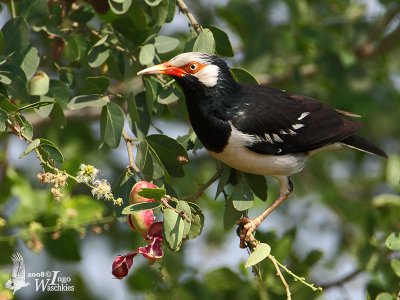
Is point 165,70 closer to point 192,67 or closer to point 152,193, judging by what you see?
point 192,67

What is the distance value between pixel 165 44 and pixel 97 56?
0.35m

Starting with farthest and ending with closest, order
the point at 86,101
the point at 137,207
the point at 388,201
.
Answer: the point at 388,201, the point at 86,101, the point at 137,207

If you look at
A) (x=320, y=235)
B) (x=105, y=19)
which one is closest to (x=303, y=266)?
(x=105, y=19)

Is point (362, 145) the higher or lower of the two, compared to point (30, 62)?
lower

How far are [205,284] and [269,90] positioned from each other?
1.30m

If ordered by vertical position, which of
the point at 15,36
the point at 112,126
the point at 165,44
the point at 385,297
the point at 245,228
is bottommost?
the point at 385,297

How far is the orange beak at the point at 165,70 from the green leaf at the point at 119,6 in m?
0.31

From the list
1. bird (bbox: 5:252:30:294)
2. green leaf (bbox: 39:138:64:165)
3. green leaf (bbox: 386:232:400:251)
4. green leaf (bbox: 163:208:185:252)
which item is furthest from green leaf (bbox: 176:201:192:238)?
green leaf (bbox: 386:232:400:251)

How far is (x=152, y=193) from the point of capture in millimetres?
3623

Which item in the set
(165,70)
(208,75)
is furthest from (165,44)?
(208,75)

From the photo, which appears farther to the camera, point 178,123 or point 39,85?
point 178,123

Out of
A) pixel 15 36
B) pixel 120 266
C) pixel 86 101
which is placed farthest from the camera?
pixel 86 101

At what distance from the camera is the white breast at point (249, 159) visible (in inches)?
180

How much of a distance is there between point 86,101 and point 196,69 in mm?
661
